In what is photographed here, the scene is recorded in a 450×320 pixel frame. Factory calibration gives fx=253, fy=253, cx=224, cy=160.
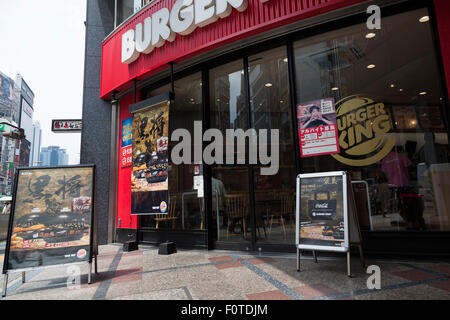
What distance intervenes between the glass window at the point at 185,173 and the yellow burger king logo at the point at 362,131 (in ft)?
7.48

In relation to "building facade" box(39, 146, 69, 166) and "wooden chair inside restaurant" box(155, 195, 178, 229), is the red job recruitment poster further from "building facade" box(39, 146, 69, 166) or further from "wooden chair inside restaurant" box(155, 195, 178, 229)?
"building facade" box(39, 146, 69, 166)

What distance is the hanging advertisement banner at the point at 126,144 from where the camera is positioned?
528cm

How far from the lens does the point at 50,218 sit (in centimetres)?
261

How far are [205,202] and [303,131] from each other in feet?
6.21

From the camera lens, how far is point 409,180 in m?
3.21

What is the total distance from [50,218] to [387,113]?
13.9ft

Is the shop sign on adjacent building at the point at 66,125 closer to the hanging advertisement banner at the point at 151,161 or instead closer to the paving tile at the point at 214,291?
the hanging advertisement banner at the point at 151,161

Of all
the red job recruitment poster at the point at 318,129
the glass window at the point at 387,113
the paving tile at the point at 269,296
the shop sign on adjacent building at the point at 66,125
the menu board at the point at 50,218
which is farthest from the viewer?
the shop sign on adjacent building at the point at 66,125

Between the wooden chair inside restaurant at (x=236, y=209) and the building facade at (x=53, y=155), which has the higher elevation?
the building facade at (x=53, y=155)

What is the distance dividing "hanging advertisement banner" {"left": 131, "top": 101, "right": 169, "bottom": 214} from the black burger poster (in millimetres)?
2064

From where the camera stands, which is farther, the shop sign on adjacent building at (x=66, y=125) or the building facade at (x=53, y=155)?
the building facade at (x=53, y=155)

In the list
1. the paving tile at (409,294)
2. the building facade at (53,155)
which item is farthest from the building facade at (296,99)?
the building facade at (53,155)

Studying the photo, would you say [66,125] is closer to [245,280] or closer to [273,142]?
[273,142]
